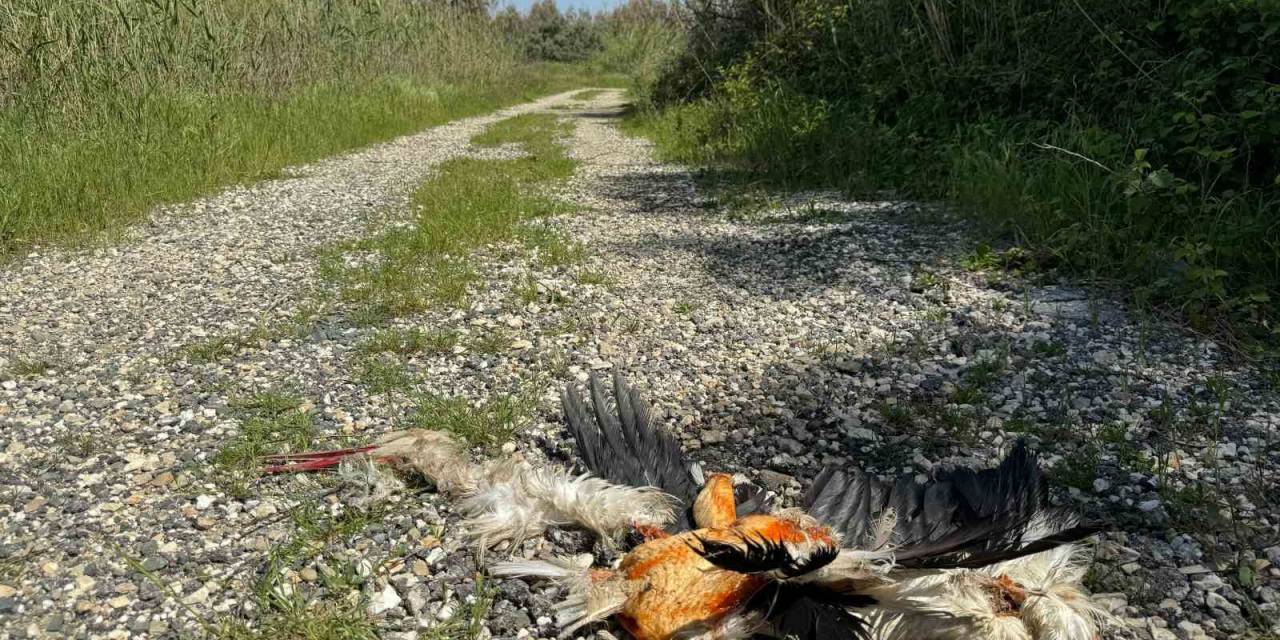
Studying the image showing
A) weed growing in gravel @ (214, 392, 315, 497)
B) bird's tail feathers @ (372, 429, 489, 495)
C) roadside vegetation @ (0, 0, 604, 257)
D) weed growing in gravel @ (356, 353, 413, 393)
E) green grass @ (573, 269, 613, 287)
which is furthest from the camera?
roadside vegetation @ (0, 0, 604, 257)

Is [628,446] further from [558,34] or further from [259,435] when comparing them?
[558,34]

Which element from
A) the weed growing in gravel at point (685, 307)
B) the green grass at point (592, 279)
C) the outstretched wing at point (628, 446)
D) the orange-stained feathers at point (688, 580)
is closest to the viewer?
the orange-stained feathers at point (688, 580)

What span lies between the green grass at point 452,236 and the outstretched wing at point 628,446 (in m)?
1.88

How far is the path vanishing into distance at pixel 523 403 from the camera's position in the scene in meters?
2.17

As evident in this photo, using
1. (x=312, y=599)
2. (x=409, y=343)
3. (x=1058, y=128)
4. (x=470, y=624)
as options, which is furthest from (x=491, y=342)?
(x=1058, y=128)

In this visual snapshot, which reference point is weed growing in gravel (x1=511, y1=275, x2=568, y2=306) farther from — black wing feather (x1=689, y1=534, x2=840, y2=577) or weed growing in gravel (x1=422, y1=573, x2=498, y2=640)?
black wing feather (x1=689, y1=534, x2=840, y2=577)

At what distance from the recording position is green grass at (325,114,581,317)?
4.57 metres

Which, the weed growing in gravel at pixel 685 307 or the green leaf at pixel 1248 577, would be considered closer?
the green leaf at pixel 1248 577

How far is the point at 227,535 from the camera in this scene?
2418 mm

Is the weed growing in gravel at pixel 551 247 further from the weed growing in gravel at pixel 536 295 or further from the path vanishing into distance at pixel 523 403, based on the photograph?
the weed growing in gravel at pixel 536 295

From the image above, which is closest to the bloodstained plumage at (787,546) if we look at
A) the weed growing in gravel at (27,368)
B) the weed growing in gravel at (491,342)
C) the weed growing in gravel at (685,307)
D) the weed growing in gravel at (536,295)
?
the weed growing in gravel at (491,342)

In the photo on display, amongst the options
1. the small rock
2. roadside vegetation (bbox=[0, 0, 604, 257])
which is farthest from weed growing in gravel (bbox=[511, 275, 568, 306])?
roadside vegetation (bbox=[0, 0, 604, 257])

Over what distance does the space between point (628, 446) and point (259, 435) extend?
1.37 metres

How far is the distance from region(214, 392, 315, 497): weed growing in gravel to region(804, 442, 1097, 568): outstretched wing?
1.79m
